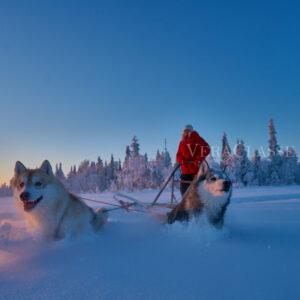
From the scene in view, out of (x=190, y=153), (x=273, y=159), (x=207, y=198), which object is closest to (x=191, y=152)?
(x=190, y=153)

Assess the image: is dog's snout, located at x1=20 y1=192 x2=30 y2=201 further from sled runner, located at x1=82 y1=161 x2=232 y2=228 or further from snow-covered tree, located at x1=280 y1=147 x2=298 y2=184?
snow-covered tree, located at x1=280 y1=147 x2=298 y2=184

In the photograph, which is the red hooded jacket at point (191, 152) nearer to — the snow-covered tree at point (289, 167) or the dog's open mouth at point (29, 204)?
the dog's open mouth at point (29, 204)

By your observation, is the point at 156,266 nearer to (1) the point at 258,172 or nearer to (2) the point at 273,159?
(1) the point at 258,172

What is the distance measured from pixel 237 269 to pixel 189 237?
1444 millimetres

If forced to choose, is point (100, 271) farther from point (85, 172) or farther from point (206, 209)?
point (85, 172)

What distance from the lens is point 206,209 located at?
441 cm

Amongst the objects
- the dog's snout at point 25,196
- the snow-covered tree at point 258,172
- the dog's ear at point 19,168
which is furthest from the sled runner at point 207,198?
the snow-covered tree at point 258,172

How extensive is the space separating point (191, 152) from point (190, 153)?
0.03m

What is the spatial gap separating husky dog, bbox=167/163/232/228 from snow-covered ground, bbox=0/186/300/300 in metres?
0.30

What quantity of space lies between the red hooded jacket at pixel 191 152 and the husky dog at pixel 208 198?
1292mm

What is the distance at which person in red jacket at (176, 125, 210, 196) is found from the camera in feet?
19.8

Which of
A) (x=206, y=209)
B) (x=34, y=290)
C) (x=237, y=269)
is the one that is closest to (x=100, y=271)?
(x=34, y=290)

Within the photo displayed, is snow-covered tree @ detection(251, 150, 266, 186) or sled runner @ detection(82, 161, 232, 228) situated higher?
snow-covered tree @ detection(251, 150, 266, 186)

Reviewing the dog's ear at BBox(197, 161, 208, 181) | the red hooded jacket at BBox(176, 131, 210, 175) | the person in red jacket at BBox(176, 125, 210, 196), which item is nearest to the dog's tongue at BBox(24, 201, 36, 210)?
the dog's ear at BBox(197, 161, 208, 181)
